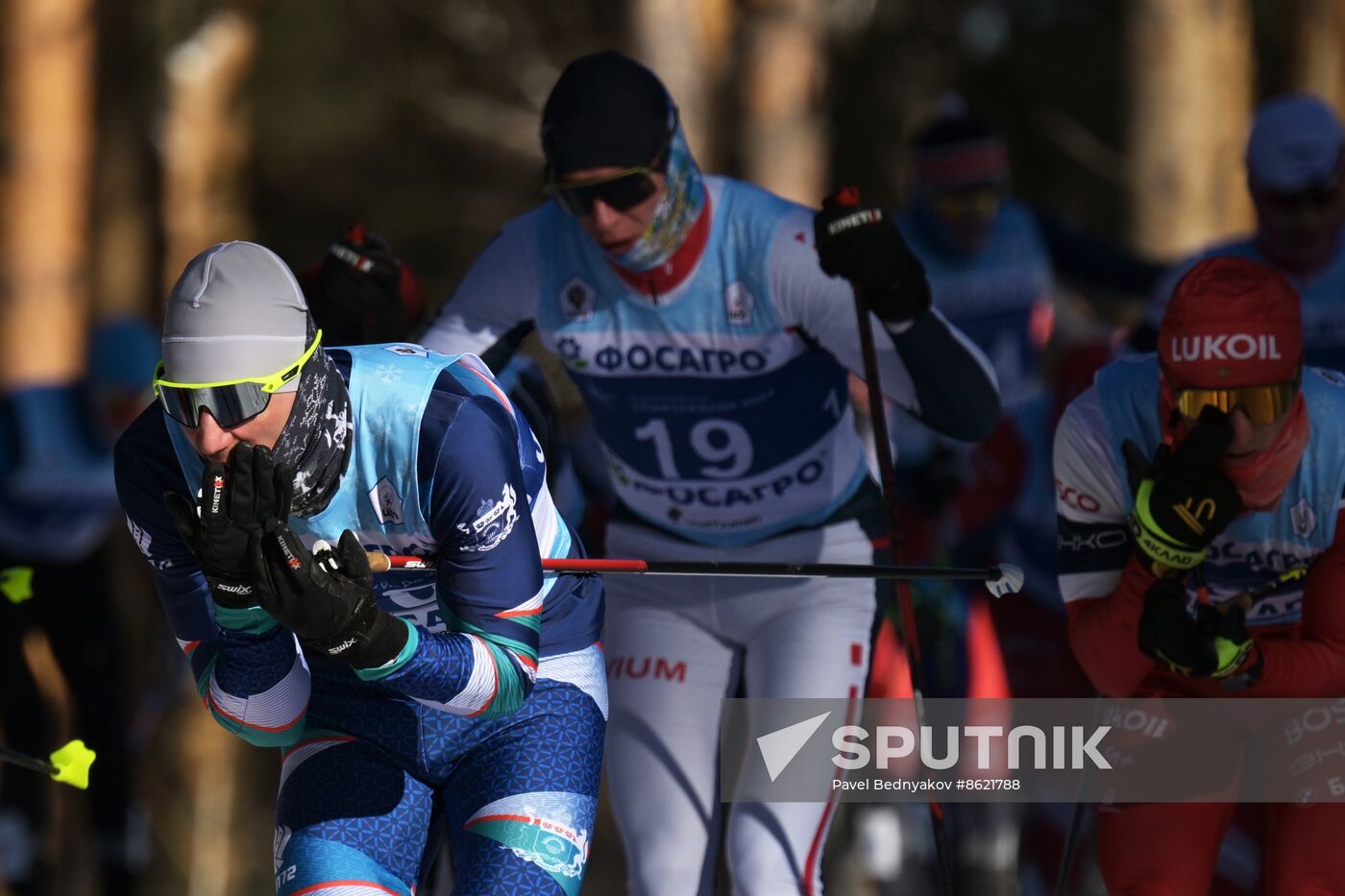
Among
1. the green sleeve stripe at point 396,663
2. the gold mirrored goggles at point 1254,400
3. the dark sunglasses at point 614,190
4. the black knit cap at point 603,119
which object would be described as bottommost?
the green sleeve stripe at point 396,663

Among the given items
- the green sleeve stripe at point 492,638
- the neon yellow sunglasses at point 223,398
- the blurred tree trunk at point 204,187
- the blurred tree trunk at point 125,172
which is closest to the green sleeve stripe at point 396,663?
the green sleeve stripe at point 492,638

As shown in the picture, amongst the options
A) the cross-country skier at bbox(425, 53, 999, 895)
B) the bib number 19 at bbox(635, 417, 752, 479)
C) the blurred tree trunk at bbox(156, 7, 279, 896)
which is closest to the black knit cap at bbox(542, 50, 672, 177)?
the cross-country skier at bbox(425, 53, 999, 895)

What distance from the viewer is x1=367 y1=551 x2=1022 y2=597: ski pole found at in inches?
190

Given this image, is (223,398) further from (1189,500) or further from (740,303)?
(1189,500)

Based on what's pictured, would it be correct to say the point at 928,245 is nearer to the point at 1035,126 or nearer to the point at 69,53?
the point at 69,53

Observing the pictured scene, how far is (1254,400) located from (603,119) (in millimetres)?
1742

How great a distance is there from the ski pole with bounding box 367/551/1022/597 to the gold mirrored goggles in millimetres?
585

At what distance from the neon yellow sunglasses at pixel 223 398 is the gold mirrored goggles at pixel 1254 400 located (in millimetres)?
2094

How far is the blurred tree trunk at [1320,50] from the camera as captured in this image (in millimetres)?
14602

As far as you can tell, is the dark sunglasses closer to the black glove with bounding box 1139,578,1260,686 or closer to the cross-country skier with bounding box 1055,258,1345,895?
the cross-country skier with bounding box 1055,258,1345,895

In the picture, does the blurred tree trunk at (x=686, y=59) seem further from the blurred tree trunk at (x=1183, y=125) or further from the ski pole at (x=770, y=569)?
the ski pole at (x=770, y=569)

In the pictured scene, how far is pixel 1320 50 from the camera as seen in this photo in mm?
14641

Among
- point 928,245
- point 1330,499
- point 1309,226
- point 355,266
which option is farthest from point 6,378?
point 1330,499

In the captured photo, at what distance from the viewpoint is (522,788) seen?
179 inches
